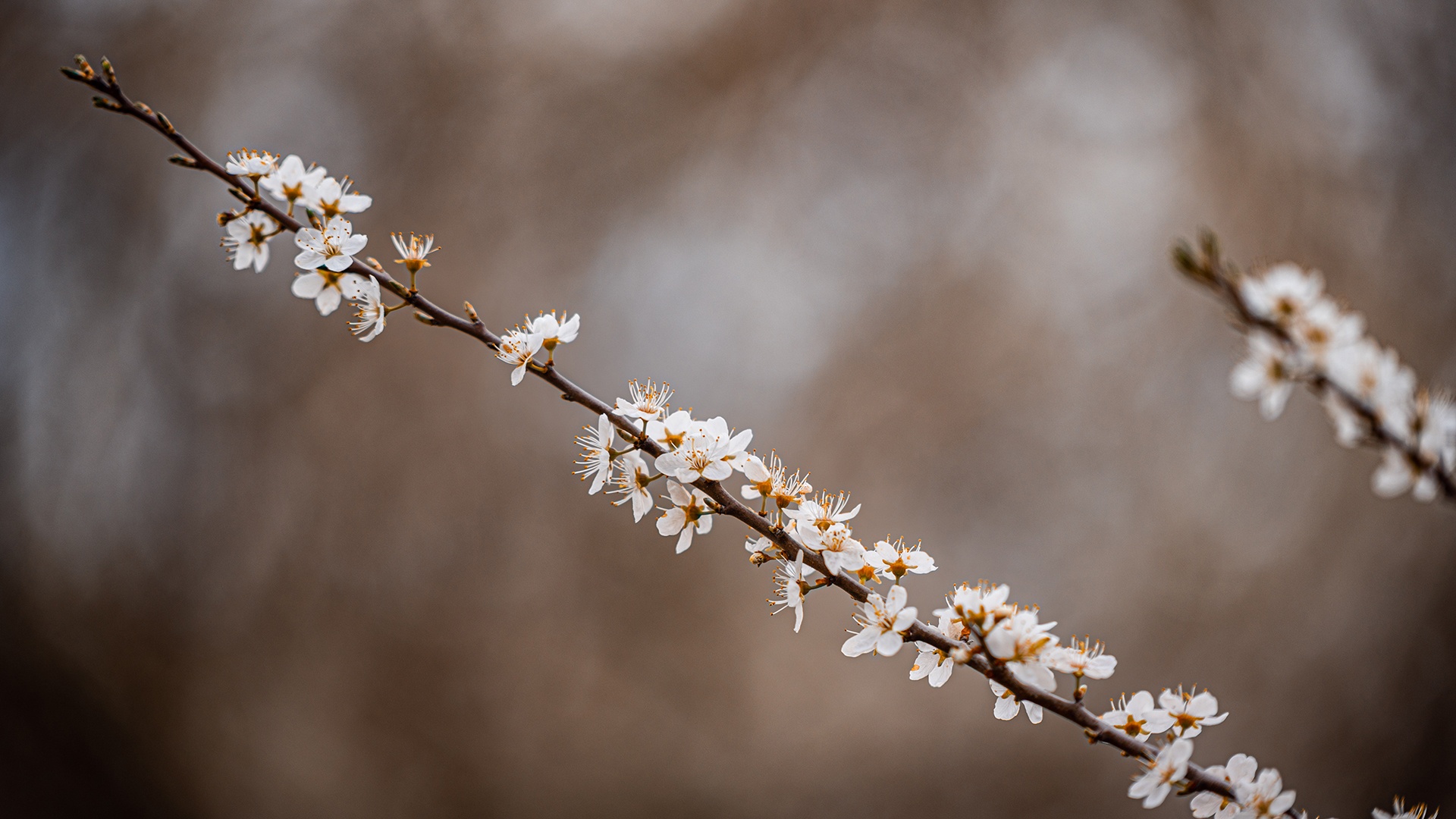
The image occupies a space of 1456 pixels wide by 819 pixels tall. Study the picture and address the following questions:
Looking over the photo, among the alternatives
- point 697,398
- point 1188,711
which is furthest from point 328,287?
point 697,398

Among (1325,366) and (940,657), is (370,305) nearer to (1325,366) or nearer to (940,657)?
(940,657)

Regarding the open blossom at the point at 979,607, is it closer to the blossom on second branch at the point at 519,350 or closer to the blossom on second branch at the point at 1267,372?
the blossom on second branch at the point at 1267,372

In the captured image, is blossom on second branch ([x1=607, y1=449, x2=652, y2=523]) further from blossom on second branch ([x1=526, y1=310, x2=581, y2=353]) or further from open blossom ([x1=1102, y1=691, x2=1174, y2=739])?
open blossom ([x1=1102, y1=691, x2=1174, y2=739])

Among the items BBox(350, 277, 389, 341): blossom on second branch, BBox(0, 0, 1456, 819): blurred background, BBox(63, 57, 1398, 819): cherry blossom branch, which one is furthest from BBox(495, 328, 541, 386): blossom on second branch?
BBox(0, 0, 1456, 819): blurred background

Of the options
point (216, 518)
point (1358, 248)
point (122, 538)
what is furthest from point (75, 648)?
point (1358, 248)

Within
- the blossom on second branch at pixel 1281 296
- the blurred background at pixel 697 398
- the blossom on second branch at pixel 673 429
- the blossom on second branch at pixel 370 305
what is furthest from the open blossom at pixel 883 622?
the blurred background at pixel 697 398

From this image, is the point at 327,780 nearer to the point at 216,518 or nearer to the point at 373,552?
the point at 373,552
